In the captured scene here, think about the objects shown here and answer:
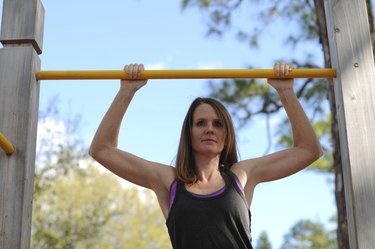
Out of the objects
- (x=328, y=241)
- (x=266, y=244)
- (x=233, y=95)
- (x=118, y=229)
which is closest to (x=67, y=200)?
(x=118, y=229)

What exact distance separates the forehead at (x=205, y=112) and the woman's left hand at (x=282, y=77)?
0.23 meters

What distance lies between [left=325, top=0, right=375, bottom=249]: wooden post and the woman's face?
16.4 inches

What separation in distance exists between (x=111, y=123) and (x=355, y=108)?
825 mm

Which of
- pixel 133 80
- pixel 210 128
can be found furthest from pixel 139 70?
pixel 210 128

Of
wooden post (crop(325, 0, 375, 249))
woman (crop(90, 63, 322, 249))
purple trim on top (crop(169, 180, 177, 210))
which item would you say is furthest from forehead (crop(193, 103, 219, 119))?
wooden post (crop(325, 0, 375, 249))

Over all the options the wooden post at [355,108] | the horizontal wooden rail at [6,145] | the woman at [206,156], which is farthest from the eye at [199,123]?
the horizontal wooden rail at [6,145]

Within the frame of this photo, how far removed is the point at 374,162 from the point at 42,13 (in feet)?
4.24

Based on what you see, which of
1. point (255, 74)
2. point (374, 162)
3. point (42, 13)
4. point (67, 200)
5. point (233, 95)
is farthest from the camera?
point (67, 200)

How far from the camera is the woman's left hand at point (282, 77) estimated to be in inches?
82.3

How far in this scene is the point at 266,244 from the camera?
13609 millimetres

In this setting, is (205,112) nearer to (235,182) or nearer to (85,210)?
(235,182)

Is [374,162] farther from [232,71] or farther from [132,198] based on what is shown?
[132,198]

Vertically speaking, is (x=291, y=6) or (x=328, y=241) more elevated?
(x=291, y=6)

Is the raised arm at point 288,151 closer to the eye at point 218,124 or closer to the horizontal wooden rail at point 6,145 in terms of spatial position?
the eye at point 218,124
